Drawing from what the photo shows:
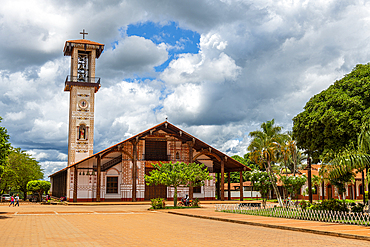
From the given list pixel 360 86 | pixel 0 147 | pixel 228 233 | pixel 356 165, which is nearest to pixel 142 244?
pixel 228 233

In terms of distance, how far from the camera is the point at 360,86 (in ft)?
69.8

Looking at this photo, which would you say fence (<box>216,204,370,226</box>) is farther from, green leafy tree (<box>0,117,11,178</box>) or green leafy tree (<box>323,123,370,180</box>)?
green leafy tree (<box>0,117,11,178</box>)

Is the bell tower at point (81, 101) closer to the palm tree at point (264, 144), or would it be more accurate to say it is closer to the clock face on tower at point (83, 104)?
the clock face on tower at point (83, 104)

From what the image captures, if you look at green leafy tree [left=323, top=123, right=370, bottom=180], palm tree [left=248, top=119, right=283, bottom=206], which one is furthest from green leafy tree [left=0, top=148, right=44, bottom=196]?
green leafy tree [left=323, top=123, right=370, bottom=180]

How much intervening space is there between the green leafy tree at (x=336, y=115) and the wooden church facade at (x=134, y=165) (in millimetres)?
16473

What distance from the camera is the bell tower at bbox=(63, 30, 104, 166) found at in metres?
42.4

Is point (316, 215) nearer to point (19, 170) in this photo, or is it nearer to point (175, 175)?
Answer: point (175, 175)

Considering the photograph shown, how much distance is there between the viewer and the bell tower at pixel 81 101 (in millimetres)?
42375

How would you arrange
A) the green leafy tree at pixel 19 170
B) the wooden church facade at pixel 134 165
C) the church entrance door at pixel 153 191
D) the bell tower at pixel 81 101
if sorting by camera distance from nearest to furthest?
the wooden church facade at pixel 134 165 → the church entrance door at pixel 153 191 → the bell tower at pixel 81 101 → the green leafy tree at pixel 19 170

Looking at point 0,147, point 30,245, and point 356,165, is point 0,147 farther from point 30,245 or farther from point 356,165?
point 356,165

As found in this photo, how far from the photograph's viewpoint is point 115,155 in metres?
39.5

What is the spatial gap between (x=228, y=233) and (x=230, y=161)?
27502mm

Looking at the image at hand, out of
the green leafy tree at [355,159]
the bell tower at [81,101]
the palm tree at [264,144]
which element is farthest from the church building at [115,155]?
the green leafy tree at [355,159]

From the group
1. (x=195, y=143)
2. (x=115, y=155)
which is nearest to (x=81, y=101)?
(x=115, y=155)
